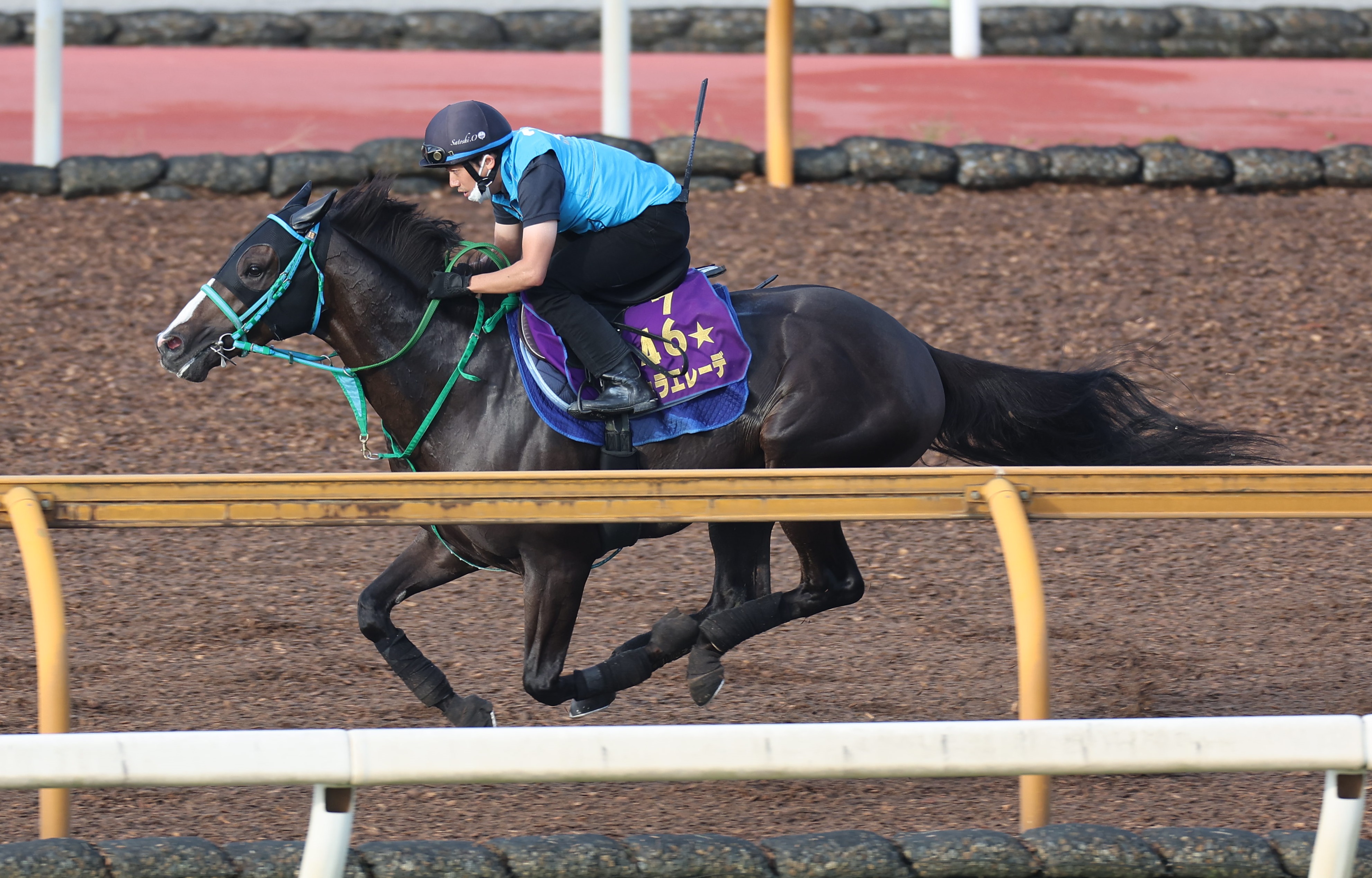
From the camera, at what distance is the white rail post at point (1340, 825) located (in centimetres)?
290

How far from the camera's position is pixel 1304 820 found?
4.18 metres

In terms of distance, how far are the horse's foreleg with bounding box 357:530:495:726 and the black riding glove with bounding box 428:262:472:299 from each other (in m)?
0.70

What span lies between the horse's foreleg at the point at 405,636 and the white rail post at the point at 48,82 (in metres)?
6.38

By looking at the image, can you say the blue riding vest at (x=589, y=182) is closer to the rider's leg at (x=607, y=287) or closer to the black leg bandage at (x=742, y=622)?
the rider's leg at (x=607, y=287)

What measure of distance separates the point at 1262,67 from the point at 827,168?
605 centimetres

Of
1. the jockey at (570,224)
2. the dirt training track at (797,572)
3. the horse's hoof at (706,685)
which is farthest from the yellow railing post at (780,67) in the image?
the horse's hoof at (706,685)

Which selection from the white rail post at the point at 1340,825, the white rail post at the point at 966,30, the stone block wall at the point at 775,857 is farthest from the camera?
the white rail post at the point at 966,30

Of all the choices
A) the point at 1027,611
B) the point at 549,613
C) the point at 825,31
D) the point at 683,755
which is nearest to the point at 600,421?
the point at 549,613

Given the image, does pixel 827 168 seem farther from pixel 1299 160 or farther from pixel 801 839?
pixel 801 839

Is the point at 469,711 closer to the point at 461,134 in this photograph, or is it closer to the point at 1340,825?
the point at 461,134

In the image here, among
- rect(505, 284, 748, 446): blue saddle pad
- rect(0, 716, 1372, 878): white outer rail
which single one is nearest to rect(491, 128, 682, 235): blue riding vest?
rect(505, 284, 748, 446): blue saddle pad

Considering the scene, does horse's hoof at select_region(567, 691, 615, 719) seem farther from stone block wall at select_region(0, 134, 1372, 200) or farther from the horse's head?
stone block wall at select_region(0, 134, 1372, 200)

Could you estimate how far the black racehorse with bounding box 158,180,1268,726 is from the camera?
4.70m

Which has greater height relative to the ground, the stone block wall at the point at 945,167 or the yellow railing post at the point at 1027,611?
the stone block wall at the point at 945,167
